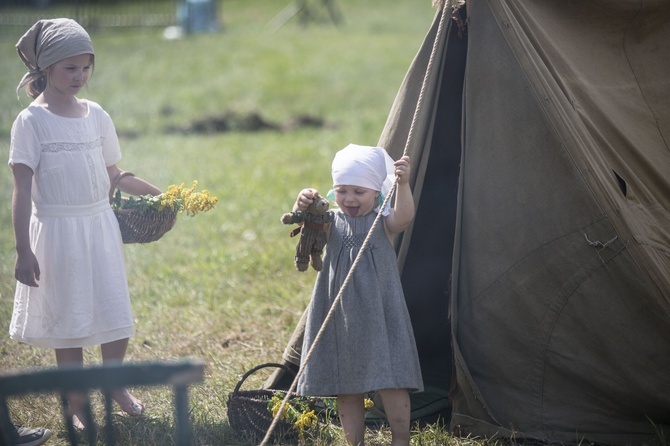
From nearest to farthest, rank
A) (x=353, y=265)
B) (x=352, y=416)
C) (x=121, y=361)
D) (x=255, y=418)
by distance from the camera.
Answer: (x=353, y=265), (x=352, y=416), (x=255, y=418), (x=121, y=361)

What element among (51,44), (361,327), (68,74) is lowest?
(361,327)

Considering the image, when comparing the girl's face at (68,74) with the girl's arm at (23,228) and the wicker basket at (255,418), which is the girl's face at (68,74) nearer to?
the girl's arm at (23,228)

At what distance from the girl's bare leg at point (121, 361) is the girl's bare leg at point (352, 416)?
122 cm

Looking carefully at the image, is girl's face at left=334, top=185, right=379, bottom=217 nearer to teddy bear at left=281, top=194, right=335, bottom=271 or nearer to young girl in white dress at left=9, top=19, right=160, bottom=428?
teddy bear at left=281, top=194, right=335, bottom=271

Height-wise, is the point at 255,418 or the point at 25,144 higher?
the point at 25,144

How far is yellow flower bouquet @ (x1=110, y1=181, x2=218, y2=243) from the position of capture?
14.9 ft

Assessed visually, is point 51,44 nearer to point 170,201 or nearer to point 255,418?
point 170,201

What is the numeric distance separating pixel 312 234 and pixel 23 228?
141 centimetres

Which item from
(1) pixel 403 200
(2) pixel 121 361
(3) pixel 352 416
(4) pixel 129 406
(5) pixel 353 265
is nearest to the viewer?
(5) pixel 353 265

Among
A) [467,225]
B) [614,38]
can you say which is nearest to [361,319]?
[467,225]

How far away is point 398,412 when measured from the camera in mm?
3945

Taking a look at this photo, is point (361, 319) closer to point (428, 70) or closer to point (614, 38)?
point (428, 70)

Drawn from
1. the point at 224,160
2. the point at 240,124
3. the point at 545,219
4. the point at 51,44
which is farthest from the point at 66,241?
the point at 240,124

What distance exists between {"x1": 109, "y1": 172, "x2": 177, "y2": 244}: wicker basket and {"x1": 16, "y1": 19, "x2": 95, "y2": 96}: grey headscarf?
81 cm
